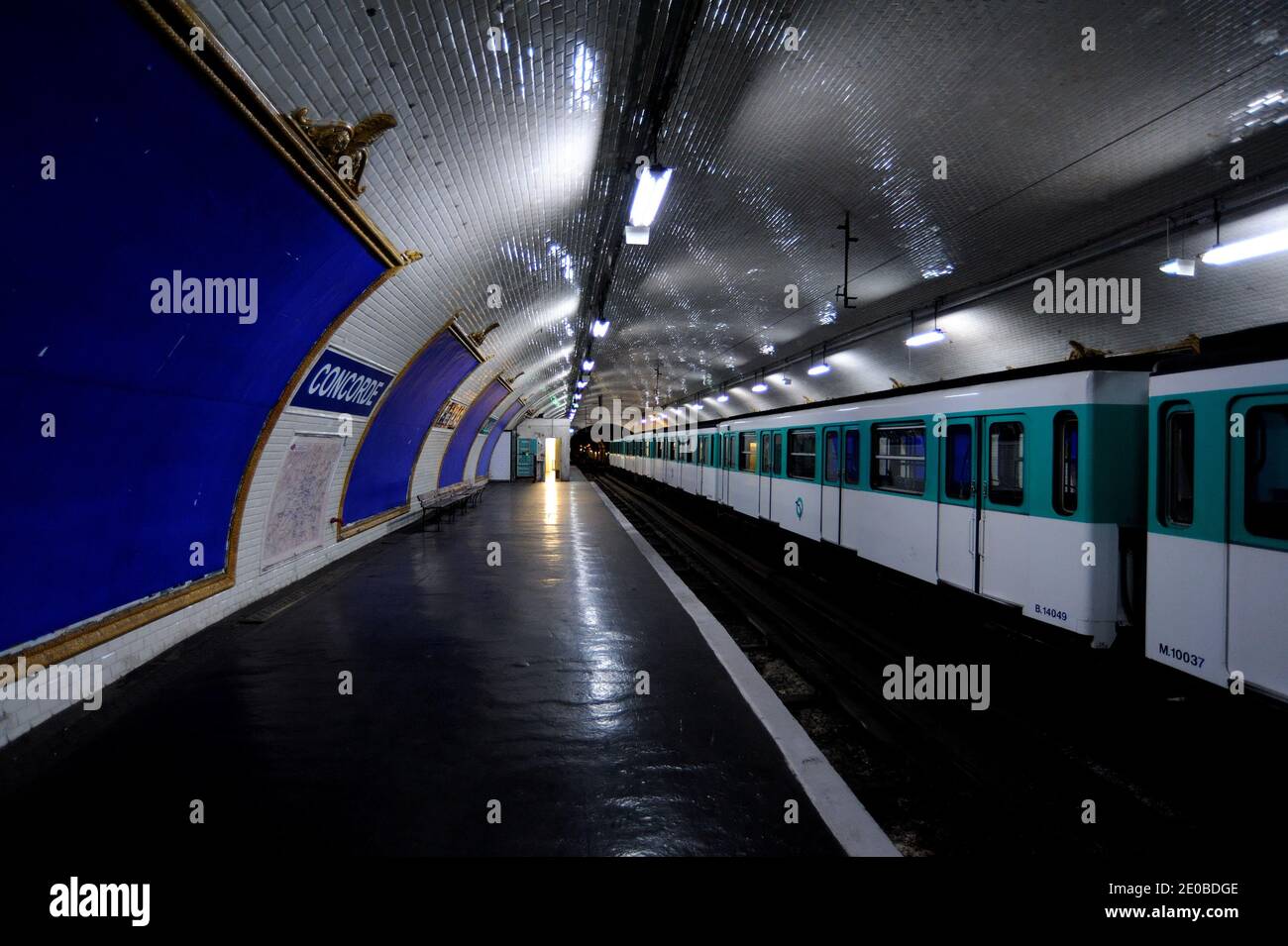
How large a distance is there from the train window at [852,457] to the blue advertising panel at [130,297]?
6.64m

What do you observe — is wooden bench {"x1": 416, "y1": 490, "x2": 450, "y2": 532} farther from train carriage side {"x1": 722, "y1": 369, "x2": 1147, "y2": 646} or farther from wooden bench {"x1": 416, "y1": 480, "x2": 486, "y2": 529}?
train carriage side {"x1": 722, "y1": 369, "x2": 1147, "y2": 646}

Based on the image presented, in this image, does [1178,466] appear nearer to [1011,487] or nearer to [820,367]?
[1011,487]

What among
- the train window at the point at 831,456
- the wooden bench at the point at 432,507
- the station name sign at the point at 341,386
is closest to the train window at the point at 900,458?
the train window at the point at 831,456

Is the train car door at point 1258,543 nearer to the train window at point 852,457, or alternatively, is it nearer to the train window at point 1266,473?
the train window at point 1266,473

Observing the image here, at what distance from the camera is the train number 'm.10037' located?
14.0 feet

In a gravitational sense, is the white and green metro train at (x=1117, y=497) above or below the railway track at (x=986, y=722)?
above

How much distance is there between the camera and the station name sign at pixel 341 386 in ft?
24.2

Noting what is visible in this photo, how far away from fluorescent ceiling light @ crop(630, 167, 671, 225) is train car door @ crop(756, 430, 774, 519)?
674 cm

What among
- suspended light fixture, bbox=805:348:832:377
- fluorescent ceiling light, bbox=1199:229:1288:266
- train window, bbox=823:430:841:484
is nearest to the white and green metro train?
train window, bbox=823:430:841:484

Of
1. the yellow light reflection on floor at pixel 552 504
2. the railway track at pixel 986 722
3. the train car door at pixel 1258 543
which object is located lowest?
the railway track at pixel 986 722

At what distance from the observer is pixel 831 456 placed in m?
10.2

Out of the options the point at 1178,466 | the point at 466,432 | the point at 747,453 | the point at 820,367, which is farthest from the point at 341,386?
the point at 820,367

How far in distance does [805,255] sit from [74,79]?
10061mm

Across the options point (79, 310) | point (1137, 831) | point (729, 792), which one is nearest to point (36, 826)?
point (79, 310)
